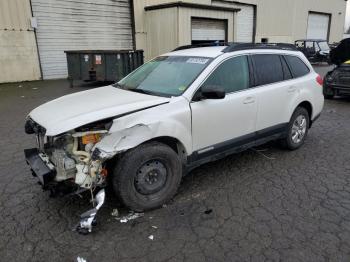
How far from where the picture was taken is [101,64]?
1220 centimetres

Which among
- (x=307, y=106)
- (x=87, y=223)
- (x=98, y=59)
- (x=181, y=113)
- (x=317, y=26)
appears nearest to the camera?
(x=87, y=223)

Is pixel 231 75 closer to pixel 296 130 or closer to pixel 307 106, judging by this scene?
pixel 296 130

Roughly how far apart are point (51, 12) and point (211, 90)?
1321 cm

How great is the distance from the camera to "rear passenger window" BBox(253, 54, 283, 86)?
4441 millimetres

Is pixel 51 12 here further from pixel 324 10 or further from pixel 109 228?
pixel 324 10

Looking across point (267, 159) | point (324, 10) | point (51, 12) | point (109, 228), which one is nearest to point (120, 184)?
point (109, 228)

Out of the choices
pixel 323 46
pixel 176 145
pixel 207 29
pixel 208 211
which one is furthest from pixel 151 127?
pixel 323 46

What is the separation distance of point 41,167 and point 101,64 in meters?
9.55

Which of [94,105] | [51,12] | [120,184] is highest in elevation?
[51,12]

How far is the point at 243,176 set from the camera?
4281 mm

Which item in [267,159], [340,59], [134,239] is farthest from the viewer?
[340,59]

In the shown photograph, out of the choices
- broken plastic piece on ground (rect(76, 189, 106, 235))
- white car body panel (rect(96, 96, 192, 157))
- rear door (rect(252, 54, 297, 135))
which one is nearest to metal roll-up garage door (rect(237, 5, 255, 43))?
rear door (rect(252, 54, 297, 135))

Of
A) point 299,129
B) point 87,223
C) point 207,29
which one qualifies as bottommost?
point 87,223

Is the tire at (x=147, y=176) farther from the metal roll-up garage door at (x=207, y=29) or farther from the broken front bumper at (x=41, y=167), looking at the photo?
the metal roll-up garage door at (x=207, y=29)
